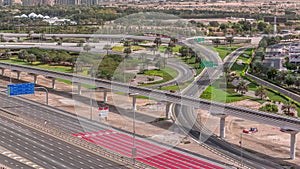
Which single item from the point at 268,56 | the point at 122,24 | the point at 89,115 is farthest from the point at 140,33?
the point at 89,115

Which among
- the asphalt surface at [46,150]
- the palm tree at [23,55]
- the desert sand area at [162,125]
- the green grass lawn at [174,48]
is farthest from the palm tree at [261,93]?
the palm tree at [23,55]

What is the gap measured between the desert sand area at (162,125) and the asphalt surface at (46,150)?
992cm

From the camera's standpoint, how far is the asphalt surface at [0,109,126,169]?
54375mm

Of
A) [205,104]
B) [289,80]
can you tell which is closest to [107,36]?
[289,80]

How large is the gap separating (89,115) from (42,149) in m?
16.9

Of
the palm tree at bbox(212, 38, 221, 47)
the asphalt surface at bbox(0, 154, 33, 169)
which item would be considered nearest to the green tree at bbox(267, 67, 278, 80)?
the palm tree at bbox(212, 38, 221, 47)

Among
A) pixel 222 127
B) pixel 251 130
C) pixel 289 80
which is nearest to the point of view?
pixel 222 127

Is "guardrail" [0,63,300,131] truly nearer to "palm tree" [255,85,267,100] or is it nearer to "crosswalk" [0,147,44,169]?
"palm tree" [255,85,267,100]

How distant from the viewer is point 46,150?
59844 mm

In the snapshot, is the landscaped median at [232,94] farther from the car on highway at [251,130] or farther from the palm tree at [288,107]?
the car on highway at [251,130]

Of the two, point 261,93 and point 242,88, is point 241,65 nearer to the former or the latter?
point 242,88

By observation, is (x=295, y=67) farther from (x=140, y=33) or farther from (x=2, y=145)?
(x=2, y=145)

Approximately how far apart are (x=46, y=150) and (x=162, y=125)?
17.7 meters

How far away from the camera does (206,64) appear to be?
384 feet
